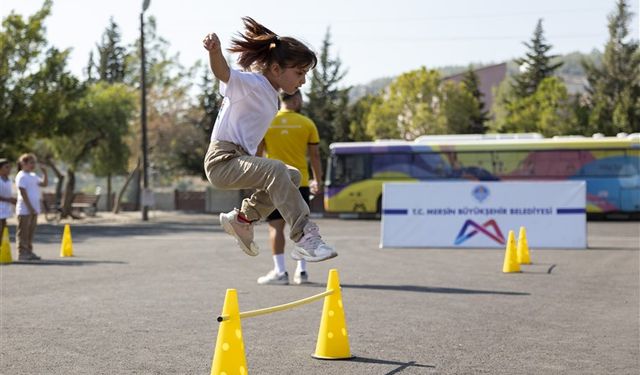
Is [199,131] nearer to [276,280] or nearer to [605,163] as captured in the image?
[605,163]

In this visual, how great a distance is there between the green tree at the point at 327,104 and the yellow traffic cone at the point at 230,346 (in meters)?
56.4

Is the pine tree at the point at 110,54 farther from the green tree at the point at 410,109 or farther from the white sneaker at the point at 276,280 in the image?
the white sneaker at the point at 276,280

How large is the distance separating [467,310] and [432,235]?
9.71 meters

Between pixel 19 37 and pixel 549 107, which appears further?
pixel 549 107

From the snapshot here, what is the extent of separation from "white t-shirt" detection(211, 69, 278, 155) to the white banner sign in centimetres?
1346

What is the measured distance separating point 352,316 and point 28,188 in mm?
8805

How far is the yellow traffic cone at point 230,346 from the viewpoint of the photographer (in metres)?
5.52

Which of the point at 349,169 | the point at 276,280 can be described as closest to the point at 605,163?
the point at 349,169

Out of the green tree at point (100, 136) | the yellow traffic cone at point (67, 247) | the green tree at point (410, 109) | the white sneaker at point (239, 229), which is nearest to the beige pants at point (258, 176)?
the white sneaker at point (239, 229)

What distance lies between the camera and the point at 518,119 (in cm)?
6056

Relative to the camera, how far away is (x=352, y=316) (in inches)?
364

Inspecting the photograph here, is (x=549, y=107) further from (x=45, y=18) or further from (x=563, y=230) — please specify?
(x=563, y=230)

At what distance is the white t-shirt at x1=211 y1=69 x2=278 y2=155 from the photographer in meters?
5.77

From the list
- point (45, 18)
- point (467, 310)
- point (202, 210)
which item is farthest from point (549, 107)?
point (467, 310)
